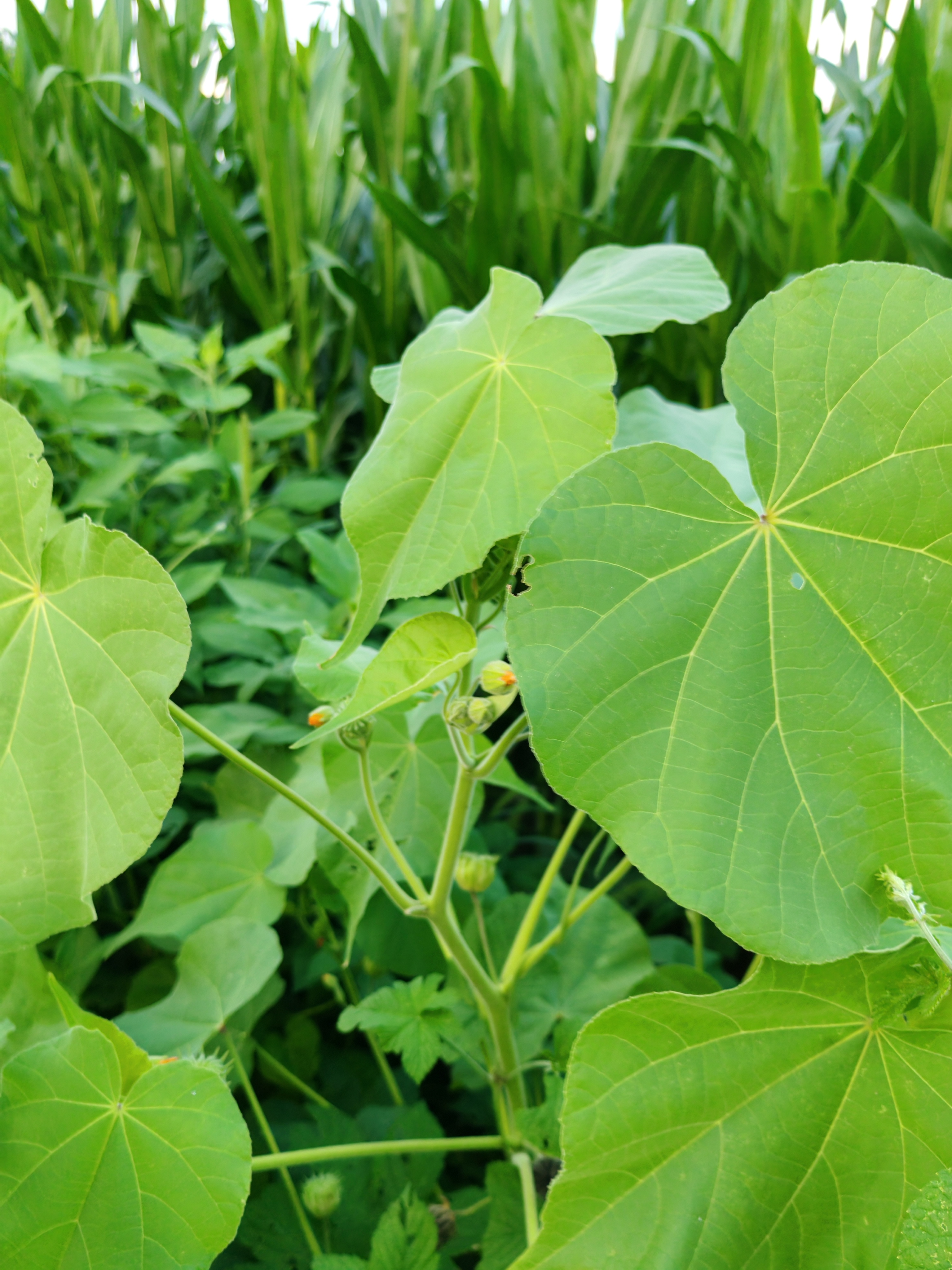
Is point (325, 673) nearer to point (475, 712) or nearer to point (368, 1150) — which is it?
point (475, 712)

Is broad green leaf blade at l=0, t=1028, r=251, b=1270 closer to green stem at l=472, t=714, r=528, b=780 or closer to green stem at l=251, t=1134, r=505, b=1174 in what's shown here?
green stem at l=251, t=1134, r=505, b=1174

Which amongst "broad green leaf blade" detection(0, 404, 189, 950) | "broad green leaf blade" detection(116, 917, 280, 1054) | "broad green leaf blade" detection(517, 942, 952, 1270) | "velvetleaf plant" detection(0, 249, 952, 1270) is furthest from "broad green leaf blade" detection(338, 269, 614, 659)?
"broad green leaf blade" detection(116, 917, 280, 1054)

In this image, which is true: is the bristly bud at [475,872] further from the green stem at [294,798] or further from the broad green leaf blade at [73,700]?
the broad green leaf blade at [73,700]

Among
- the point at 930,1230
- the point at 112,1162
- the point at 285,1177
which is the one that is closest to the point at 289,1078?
the point at 285,1177

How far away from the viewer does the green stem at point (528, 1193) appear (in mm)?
560

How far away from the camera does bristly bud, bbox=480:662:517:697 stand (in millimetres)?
496

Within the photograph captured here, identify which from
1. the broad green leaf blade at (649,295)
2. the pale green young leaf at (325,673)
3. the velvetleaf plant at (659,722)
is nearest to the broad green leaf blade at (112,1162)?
the velvetleaf plant at (659,722)

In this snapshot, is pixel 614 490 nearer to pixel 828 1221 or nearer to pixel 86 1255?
pixel 828 1221

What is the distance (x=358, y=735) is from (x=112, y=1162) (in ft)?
0.89

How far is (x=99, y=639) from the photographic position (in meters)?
0.44

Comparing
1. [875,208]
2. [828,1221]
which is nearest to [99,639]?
[828,1221]

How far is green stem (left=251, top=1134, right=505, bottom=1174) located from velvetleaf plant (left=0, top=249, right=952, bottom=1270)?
0.11 feet

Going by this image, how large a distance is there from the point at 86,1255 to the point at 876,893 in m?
0.44

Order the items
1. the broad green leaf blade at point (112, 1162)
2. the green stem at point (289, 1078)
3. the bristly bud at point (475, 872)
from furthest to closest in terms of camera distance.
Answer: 1. the green stem at point (289, 1078)
2. the bristly bud at point (475, 872)
3. the broad green leaf blade at point (112, 1162)
